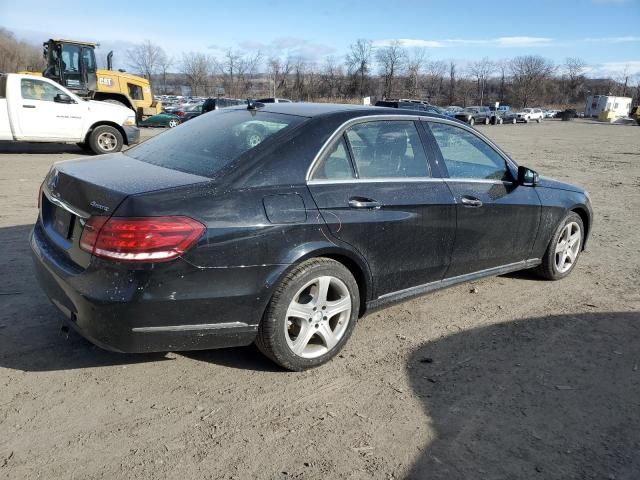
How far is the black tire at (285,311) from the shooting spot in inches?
124

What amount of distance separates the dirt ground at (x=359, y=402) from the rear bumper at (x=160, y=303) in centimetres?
36

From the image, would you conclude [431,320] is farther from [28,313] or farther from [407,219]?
[28,313]

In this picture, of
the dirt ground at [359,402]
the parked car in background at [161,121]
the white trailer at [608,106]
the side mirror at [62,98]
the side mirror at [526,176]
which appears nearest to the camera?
the dirt ground at [359,402]

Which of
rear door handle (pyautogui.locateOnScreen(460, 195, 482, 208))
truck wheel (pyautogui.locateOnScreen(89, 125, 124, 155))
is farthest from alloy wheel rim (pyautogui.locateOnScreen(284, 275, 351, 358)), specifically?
truck wheel (pyautogui.locateOnScreen(89, 125, 124, 155))

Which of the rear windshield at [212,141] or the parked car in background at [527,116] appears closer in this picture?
the rear windshield at [212,141]

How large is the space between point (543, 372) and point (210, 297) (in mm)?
2170

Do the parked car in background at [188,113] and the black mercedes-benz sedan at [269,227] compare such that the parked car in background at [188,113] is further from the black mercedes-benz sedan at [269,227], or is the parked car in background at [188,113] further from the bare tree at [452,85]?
the bare tree at [452,85]

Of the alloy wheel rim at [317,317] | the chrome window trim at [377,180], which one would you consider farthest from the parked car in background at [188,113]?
the alloy wheel rim at [317,317]

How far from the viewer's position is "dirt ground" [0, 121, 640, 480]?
258cm

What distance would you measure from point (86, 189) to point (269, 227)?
103cm

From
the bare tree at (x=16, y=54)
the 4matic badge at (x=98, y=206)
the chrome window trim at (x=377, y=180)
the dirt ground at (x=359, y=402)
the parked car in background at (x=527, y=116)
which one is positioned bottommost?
the parked car in background at (x=527, y=116)

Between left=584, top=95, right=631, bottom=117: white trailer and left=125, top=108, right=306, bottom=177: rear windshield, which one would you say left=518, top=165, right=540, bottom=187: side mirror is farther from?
left=584, top=95, right=631, bottom=117: white trailer

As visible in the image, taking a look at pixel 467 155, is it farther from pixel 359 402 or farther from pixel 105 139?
pixel 105 139

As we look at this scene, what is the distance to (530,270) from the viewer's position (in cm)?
536
